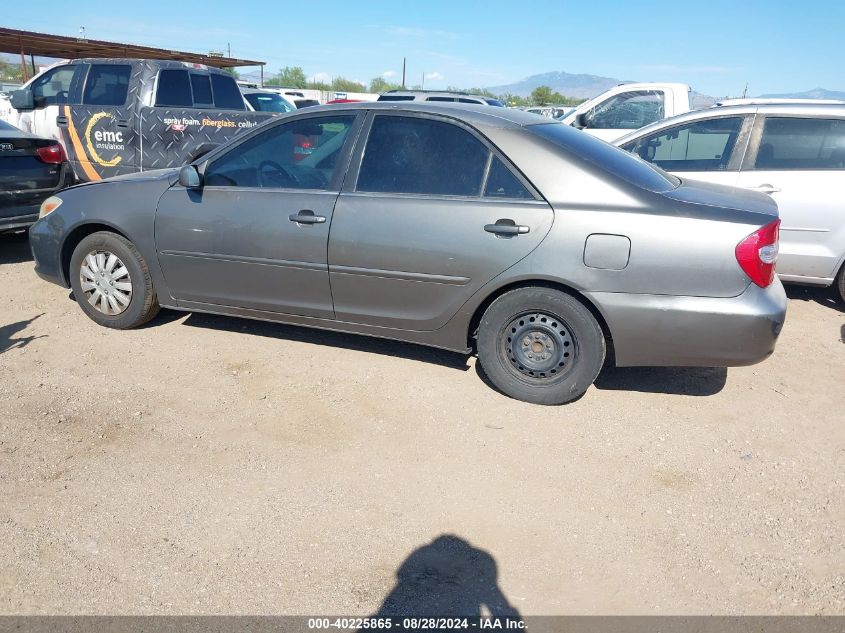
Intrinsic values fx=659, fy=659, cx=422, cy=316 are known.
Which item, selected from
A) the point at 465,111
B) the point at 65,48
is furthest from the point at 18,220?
the point at 65,48

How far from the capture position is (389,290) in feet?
13.3

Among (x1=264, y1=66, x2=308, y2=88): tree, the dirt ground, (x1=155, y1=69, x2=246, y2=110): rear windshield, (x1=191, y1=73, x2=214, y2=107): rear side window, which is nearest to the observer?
the dirt ground

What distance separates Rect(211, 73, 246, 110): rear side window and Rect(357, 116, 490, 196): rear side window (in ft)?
19.9

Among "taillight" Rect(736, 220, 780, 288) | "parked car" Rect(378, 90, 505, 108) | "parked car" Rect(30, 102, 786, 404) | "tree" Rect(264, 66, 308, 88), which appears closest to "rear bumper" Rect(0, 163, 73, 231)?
"parked car" Rect(30, 102, 786, 404)

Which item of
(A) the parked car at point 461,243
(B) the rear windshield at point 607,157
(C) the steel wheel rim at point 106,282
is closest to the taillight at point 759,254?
(A) the parked car at point 461,243

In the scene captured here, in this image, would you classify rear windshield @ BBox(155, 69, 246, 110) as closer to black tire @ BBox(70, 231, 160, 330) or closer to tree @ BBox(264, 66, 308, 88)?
black tire @ BBox(70, 231, 160, 330)

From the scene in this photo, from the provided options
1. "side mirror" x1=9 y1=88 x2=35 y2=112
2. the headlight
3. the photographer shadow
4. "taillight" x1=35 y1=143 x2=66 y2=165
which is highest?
"side mirror" x1=9 y1=88 x2=35 y2=112

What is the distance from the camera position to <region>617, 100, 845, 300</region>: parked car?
5582 millimetres

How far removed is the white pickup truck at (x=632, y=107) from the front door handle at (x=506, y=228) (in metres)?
6.71

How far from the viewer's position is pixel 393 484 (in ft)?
10.4

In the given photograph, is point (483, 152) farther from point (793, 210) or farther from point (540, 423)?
point (793, 210)

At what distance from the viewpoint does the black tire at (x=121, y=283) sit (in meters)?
4.70

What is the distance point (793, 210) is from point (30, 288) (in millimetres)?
6720

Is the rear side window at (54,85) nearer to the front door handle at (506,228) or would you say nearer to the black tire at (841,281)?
the front door handle at (506,228)
